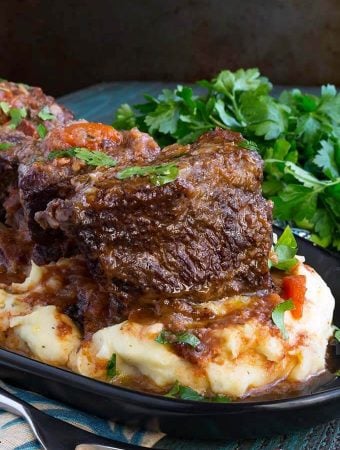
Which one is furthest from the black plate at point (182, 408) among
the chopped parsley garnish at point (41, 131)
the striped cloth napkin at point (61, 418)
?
the chopped parsley garnish at point (41, 131)

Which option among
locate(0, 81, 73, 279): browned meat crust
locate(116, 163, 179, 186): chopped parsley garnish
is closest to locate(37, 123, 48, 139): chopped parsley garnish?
locate(0, 81, 73, 279): browned meat crust

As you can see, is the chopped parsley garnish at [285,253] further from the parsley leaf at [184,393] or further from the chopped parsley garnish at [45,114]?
the chopped parsley garnish at [45,114]

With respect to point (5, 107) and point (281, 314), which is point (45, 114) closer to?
point (5, 107)

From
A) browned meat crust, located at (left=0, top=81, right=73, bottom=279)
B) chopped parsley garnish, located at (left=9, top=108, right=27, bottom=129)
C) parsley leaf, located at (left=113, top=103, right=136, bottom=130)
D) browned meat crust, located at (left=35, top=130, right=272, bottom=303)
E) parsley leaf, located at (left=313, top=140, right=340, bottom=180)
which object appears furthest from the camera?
parsley leaf, located at (left=113, top=103, right=136, bottom=130)

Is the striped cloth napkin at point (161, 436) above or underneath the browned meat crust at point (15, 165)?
underneath

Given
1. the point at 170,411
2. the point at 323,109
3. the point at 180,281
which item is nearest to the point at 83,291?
the point at 180,281

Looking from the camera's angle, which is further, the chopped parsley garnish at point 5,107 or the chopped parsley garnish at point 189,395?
the chopped parsley garnish at point 5,107

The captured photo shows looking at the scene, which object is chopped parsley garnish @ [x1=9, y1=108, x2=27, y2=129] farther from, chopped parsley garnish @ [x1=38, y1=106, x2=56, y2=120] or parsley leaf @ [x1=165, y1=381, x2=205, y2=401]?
parsley leaf @ [x1=165, y1=381, x2=205, y2=401]

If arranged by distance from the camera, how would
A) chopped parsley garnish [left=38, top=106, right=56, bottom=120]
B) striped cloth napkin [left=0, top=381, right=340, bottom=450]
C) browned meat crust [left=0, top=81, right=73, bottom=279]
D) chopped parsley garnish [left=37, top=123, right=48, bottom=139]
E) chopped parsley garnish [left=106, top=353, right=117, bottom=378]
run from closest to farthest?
1. striped cloth napkin [left=0, top=381, right=340, bottom=450]
2. chopped parsley garnish [left=106, top=353, right=117, bottom=378]
3. browned meat crust [left=0, top=81, right=73, bottom=279]
4. chopped parsley garnish [left=37, top=123, right=48, bottom=139]
5. chopped parsley garnish [left=38, top=106, right=56, bottom=120]
